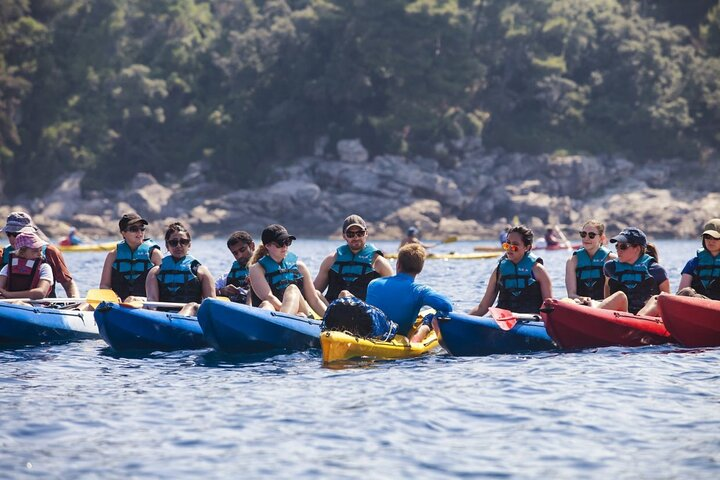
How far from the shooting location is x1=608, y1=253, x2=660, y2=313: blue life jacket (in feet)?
43.2

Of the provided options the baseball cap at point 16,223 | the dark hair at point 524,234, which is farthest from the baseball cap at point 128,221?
the dark hair at point 524,234

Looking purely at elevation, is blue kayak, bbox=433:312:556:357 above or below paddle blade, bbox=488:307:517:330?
below

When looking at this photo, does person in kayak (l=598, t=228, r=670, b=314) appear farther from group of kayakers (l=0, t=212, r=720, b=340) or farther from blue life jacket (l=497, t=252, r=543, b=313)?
blue life jacket (l=497, t=252, r=543, b=313)

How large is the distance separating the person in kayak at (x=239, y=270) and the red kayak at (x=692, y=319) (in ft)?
15.7

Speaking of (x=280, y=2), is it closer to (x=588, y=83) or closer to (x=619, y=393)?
(x=588, y=83)

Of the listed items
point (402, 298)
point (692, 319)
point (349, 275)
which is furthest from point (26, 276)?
point (692, 319)

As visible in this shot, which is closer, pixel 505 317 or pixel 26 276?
pixel 505 317

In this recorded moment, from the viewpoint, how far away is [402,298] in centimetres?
1198

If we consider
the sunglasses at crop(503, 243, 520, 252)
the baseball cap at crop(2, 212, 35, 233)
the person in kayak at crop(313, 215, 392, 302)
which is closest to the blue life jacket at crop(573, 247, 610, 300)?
the sunglasses at crop(503, 243, 520, 252)

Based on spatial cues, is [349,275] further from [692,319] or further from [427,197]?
[427,197]

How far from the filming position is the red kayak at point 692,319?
1234cm

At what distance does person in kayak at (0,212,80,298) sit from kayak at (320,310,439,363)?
4.06 meters

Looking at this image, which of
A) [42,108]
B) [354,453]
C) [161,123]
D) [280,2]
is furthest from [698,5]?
[354,453]

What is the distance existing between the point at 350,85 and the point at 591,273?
Answer: 2245 inches
